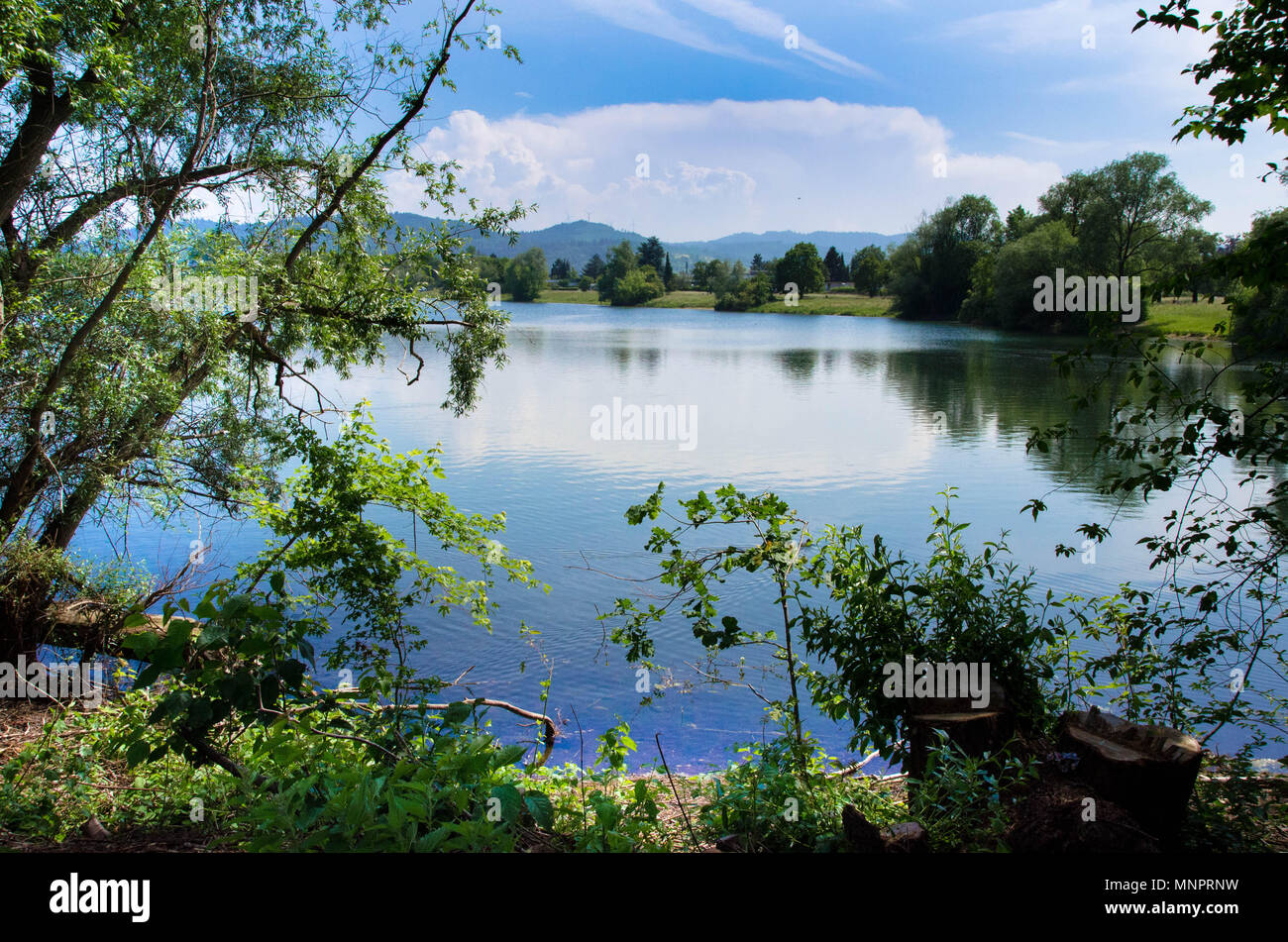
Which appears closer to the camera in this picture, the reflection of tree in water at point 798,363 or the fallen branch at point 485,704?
the fallen branch at point 485,704

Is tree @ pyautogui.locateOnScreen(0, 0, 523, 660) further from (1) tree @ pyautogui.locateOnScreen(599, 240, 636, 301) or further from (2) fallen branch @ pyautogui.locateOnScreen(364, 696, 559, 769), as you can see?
(1) tree @ pyautogui.locateOnScreen(599, 240, 636, 301)

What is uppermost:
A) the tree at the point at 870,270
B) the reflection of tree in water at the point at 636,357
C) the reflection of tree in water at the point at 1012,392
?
the tree at the point at 870,270

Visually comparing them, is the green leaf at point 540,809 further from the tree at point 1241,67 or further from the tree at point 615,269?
the tree at point 615,269

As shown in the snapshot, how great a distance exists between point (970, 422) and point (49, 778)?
2124 cm

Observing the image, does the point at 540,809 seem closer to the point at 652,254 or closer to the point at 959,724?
the point at 959,724

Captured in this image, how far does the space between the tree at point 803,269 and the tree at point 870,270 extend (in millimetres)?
3965

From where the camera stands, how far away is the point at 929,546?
36.4 feet

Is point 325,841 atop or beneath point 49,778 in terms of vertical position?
atop

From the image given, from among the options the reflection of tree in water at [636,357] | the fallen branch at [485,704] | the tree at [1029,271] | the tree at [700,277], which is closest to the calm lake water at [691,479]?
the reflection of tree in water at [636,357]

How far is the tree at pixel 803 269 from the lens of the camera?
88750 millimetres
